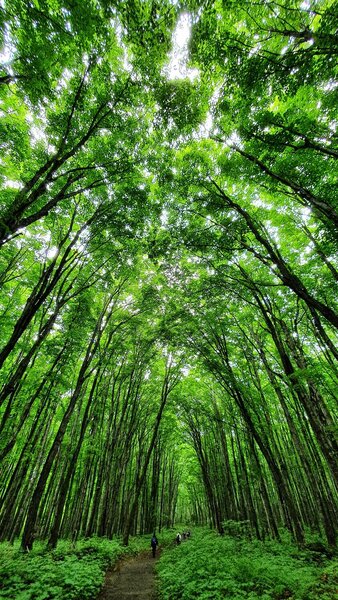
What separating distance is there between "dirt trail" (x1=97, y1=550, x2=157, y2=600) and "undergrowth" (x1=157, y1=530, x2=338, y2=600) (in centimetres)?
53

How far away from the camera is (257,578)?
6.27 meters

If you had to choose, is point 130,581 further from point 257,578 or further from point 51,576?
point 257,578

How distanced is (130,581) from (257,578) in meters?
4.77

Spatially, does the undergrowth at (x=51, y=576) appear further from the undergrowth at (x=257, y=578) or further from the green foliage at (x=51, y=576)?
the undergrowth at (x=257, y=578)

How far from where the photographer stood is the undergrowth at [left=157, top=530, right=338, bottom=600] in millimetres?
5342

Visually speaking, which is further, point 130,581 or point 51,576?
point 130,581

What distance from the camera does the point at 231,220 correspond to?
699cm

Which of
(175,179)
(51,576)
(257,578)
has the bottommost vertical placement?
(257,578)

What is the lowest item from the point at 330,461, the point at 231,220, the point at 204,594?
the point at 204,594

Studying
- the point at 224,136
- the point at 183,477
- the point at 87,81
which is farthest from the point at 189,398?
the point at 183,477

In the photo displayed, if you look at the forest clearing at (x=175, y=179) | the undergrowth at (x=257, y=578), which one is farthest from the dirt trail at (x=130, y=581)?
the undergrowth at (x=257, y=578)

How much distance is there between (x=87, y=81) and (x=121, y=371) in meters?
14.0

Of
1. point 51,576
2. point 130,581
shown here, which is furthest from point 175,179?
point 130,581

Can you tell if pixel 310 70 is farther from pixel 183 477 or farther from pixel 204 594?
pixel 183 477
